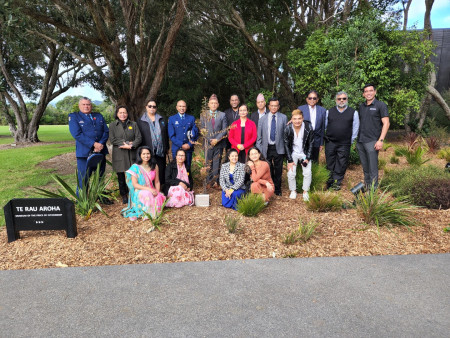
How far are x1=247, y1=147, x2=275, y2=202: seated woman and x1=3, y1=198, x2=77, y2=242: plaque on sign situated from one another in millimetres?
2758

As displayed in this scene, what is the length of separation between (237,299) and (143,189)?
2.47 m

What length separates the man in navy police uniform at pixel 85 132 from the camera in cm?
497

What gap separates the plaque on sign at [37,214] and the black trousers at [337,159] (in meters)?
4.63

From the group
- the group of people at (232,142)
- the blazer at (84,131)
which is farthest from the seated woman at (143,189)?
the blazer at (84,131)

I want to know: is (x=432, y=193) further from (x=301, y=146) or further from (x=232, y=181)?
(x=232, y=181)

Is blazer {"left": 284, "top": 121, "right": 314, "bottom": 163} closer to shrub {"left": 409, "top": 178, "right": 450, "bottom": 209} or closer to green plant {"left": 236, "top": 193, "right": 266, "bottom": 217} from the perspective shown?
green plant {"left": 236, "top": 193, "right": 266, "bottom": 217}

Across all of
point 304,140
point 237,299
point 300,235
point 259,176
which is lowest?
point 237,299

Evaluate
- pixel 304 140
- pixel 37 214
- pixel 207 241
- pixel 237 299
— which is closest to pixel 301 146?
pixel 304 140

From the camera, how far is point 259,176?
493 cm

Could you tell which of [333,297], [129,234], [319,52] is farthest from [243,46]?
[333,297]

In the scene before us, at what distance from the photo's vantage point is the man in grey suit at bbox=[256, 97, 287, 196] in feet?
17.7

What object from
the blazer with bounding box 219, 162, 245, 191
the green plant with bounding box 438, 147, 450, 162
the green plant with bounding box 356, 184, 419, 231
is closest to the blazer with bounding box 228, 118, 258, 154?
the blazer with bounding box 219, 162, 245, 191

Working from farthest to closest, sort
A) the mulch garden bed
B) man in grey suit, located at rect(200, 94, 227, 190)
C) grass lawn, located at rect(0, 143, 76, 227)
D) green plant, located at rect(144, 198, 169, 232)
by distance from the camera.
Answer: grass lawn, located at rect(0, 143, 76, 227)
man in grey suit, located at rect(200, 94, 227, 190)
green plant, located at rect(144, 198, 169, 232)
the mulch garden bed

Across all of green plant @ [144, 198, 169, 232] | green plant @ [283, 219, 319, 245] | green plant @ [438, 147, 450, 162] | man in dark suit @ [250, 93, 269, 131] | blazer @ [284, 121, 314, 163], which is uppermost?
man in dark suit @ [250, 93, 269, 131]
